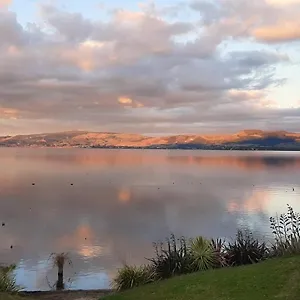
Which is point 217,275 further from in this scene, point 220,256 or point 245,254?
point 245,254

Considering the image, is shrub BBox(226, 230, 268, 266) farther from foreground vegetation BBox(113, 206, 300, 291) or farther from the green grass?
the green grass

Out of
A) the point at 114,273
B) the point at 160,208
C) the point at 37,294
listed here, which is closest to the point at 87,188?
the point at 160,208

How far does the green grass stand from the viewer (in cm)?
979

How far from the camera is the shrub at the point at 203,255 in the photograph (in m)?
13.7

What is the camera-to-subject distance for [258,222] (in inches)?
1249

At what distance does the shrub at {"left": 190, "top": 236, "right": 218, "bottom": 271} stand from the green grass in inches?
70.5

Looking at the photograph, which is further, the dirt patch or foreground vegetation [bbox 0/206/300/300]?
the dirt patch

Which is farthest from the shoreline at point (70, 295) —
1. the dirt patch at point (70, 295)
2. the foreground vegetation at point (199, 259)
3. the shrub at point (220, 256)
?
the shrub at point (220, 256)

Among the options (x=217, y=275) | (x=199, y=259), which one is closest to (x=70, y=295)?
(x=199, y=259)

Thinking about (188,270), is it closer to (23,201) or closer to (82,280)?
(82,280)

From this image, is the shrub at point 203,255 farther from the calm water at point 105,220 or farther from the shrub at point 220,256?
the calm water at point 105,220

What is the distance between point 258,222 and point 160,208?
10421 mm

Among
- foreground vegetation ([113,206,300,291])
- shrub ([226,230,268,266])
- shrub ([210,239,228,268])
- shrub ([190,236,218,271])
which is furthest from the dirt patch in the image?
shrub ([226,230,268,266])

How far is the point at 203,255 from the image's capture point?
1391 centimetres
